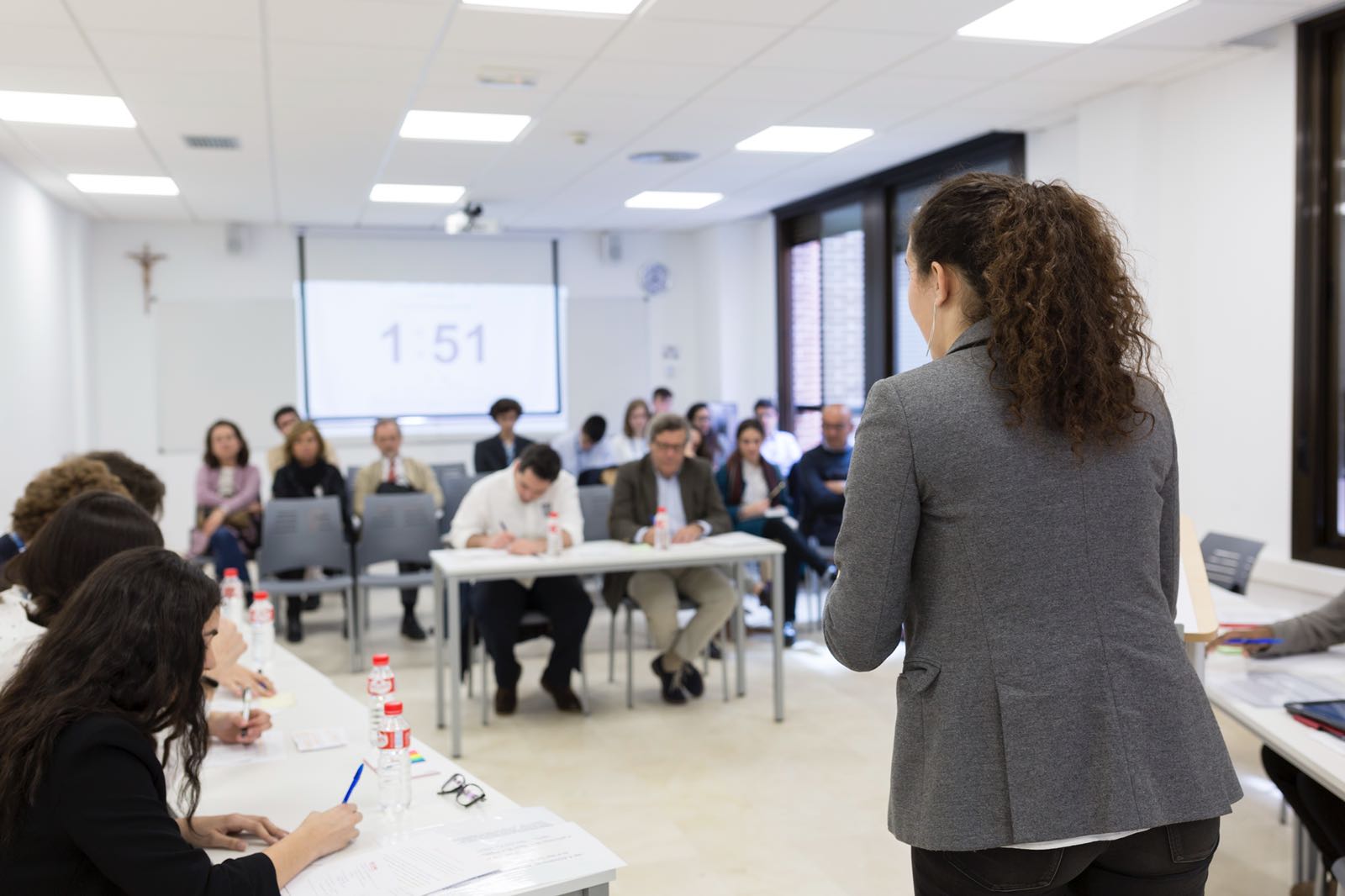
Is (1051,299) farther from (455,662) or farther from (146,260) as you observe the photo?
(146,260)

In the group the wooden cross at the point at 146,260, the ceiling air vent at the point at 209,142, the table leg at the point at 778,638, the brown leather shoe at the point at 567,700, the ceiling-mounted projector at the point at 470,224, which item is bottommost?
the brown leather shoe at the point at 567,700

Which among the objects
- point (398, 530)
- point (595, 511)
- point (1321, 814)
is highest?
point (595, 511)

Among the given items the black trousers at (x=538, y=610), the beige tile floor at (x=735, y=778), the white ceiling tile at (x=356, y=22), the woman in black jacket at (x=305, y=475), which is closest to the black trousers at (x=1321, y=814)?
the beige tile floor at (x=735, y=778)

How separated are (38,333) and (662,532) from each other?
4968 mm

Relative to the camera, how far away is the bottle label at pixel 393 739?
2.01 metres

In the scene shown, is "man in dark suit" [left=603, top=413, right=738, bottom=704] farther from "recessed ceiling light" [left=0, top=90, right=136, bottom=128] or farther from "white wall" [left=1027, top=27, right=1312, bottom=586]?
"recessed ceiling light" [left=0, top=90, right=136, bottom=128]

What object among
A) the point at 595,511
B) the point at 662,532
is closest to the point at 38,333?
the point at 595,511

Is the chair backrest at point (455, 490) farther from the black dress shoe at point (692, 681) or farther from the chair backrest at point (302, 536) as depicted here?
the black dress shoe at point (692, 681)

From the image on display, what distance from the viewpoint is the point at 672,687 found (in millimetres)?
5141

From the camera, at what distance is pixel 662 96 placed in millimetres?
5352

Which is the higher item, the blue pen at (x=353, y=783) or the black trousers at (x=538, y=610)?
the blue pen at (x=353, y=783)

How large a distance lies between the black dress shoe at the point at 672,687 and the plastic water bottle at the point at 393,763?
314 cm

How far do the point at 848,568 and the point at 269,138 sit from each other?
5.71m

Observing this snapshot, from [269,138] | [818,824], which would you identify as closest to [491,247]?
[269,138]
